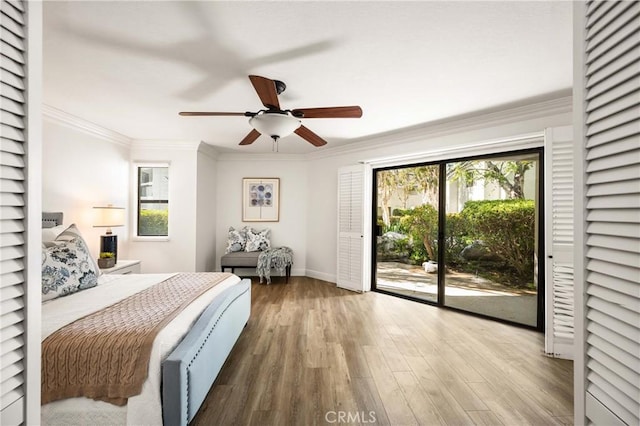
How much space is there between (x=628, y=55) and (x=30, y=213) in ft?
4.79

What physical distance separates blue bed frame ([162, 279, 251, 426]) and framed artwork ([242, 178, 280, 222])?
134 inches

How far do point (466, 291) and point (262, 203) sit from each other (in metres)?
3.93

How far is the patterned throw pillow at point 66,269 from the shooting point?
7.18 ft

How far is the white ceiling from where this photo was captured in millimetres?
1730

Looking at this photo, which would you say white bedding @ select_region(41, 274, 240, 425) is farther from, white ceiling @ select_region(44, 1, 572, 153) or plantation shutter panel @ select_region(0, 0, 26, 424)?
white ceiling @ select_region(44, 1, 572, 153)

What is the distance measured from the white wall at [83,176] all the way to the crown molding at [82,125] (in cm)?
2

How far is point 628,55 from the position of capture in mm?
630

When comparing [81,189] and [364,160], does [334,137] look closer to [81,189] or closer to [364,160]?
[364,160]

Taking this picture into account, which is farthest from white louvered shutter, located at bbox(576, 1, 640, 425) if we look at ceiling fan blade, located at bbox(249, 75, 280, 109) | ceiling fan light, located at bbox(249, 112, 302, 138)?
ceiling fan light, located at bbox(249, 112, 302, 138)

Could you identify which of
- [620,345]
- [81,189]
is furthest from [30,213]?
[81,189]

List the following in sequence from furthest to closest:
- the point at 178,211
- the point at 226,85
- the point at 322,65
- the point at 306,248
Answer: the point at 306,248 < the point at 178,211 < the point at 226,85 < the point at 322,65

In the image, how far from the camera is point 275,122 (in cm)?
238

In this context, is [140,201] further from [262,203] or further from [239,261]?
[262,203]

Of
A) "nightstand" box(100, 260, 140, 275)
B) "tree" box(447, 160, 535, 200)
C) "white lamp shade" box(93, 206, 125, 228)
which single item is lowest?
"nightstand" box(100, 260, 140, 275)
